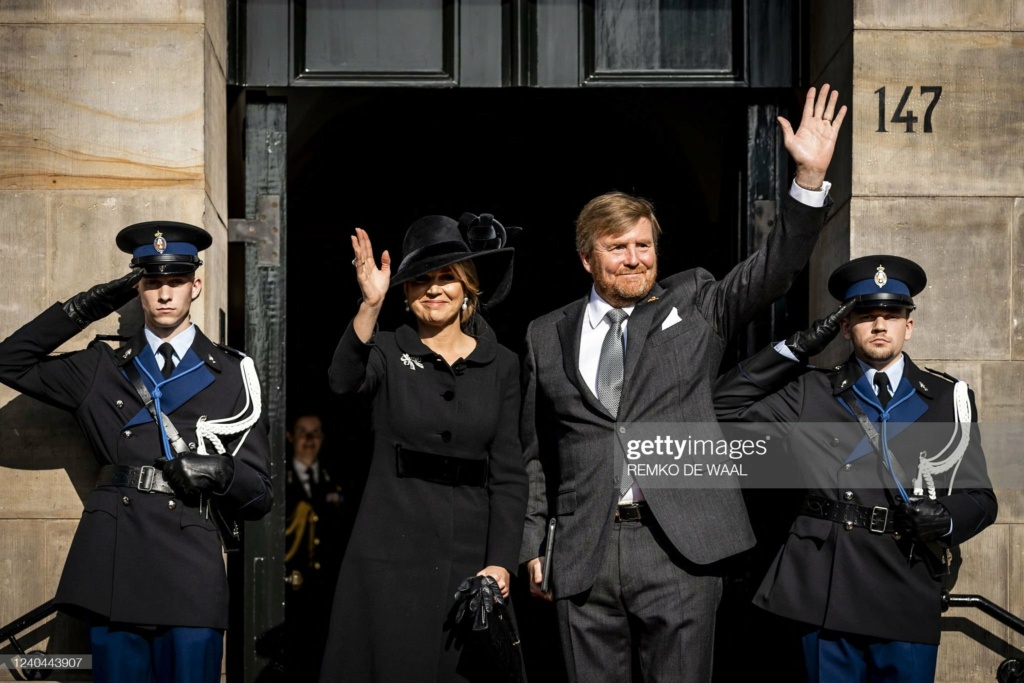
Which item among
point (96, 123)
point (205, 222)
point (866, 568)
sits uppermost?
point (96, 123)

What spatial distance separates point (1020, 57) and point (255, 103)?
3.61 meters

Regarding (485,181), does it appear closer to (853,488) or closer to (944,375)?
(944,375)

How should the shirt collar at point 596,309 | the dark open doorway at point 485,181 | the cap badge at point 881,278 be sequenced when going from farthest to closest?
the dark open doorway at point 485,181, the cap badge at point 881,278, the shirt collar at point 596,309

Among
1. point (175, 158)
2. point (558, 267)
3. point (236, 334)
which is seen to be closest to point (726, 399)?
point (175, 158)

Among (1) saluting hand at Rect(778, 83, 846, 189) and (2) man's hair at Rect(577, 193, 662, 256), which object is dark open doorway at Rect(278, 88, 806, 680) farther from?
(1) saluting hand at Rect(778, 83, 846, 189)

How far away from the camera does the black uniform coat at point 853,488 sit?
5344 millimetres

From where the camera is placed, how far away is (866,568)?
5.37 meters

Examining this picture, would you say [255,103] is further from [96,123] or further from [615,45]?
[615,45]

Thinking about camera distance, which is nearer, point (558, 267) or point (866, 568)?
point (866, 568)

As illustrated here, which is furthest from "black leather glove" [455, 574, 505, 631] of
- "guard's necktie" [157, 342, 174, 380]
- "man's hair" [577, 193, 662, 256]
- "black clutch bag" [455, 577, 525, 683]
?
"guard's necktie" [157, 342, 174, 380]

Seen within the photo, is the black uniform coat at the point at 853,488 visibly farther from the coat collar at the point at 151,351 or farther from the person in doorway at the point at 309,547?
the person in doorway at the point at 309,547

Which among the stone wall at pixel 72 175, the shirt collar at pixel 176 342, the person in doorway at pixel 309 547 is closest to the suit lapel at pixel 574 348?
the shirt collar at pixel 176 342

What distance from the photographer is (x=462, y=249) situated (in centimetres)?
571

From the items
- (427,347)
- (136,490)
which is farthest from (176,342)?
(427,347)
